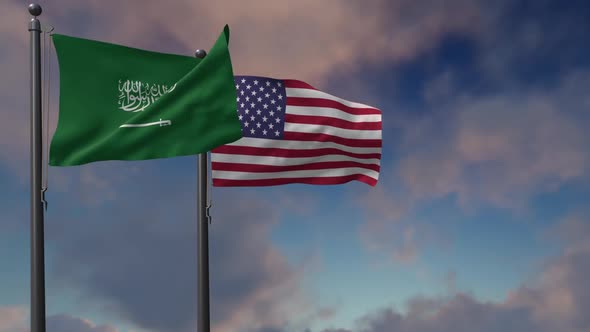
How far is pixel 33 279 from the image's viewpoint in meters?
9.14

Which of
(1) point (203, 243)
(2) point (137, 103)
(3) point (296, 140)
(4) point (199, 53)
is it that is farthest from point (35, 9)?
(3) point (296, 140)

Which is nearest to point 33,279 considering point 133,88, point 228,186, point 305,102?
point 133,88

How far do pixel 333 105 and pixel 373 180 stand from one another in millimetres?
1833

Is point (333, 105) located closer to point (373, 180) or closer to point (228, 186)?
point (373, 180)

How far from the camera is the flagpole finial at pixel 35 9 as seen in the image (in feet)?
31.1

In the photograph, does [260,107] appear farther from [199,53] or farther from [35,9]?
[35,9]

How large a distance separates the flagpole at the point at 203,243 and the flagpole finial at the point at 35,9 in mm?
2951

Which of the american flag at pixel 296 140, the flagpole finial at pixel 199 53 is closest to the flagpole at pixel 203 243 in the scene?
the flagpole finial at pixel 199 53

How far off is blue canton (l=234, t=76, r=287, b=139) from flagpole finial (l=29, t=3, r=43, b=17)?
4376 mm

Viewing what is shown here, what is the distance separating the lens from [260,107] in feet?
43.5

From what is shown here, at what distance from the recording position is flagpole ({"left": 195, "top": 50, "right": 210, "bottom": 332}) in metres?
11.8

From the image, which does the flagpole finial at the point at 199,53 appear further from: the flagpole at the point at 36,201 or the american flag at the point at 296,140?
the flagpole at the point at 36,201

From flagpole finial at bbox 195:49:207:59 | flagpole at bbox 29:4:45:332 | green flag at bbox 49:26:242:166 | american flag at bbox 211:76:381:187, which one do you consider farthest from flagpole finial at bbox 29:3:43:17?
american flag at bbox 211:76:381:187

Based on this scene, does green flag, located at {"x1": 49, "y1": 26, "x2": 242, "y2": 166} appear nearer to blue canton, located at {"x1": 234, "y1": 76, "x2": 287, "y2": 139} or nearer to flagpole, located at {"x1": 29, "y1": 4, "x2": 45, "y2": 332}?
flagpole, located at {"x1": 29, "y1": 4, "x2": 45, "y2": 332}
